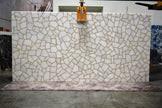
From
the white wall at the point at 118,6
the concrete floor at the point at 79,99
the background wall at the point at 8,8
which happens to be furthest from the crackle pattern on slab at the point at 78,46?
the background wall at the point at 8,8

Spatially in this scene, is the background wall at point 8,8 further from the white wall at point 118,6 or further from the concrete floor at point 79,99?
the concrete floor at point 79,99

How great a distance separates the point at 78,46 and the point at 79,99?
1.51m

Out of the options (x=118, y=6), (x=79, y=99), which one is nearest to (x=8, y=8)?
(x=118, y=6)

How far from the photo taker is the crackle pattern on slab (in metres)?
3.95

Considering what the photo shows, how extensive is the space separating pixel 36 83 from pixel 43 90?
1.96ft

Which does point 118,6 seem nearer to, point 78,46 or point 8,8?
point 78,46

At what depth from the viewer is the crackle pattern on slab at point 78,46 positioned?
3.95 metres

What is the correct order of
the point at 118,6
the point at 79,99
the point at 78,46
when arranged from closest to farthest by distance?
the point at 79,99 → the point at 78,46 → the point at 118,6

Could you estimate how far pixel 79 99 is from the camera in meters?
2.86

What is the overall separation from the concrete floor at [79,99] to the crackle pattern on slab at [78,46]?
2.84 ft

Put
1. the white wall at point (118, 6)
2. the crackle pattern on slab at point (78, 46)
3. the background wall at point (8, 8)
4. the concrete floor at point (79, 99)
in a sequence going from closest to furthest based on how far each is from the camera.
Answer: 1. the concrete floor at point (79, 99)
2. the crackle pattern on slab at point (78, 46)
3. the white wall at point (118, 6)
4. the background wall at point (8, 8)

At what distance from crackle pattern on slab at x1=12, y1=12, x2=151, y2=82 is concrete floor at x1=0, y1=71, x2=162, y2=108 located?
2.84 ft

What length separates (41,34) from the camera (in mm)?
3957

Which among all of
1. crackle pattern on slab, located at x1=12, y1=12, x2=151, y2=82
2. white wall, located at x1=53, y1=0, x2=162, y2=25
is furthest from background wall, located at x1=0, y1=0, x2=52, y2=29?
crackle pattern on slab, located at x1=12, y1=12, x2=151, y2=82
